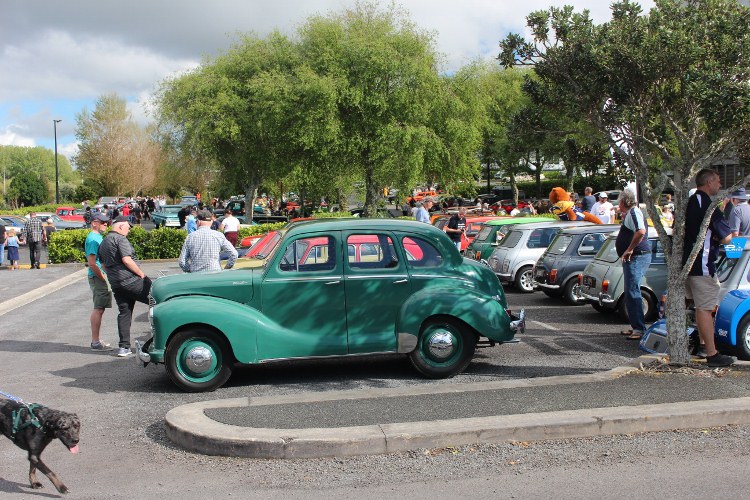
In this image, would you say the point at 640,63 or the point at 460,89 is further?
the point at 460,89

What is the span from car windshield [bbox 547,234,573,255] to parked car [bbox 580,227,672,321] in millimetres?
1931

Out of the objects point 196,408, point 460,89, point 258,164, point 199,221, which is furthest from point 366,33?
point 196,408

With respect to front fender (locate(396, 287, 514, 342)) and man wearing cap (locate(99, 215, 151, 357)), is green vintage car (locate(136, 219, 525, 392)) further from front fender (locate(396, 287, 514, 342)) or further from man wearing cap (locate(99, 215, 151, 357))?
man wearing cap (locate(99, 215, 151, 357))

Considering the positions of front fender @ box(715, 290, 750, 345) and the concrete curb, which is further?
front fender @ box(715, 290, 750, 345)

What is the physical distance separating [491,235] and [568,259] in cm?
417

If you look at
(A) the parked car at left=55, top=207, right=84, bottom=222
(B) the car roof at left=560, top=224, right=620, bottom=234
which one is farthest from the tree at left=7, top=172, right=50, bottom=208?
(B) the car roof at left=560, top=224, right=620, bottom=234

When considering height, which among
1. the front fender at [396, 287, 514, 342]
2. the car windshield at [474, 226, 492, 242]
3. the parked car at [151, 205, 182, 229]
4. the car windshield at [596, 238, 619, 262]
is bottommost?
the front fender at [396, 287, 514, 342]

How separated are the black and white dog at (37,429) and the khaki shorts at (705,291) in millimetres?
5915

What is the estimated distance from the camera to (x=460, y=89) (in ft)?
100

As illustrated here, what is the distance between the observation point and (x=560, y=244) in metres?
14.0

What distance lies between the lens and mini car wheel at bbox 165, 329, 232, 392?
743 centimetres

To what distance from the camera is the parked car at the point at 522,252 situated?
15.5 metres

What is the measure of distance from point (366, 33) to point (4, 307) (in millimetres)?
20039

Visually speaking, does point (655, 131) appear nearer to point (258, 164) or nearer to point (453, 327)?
point (453, 327)
